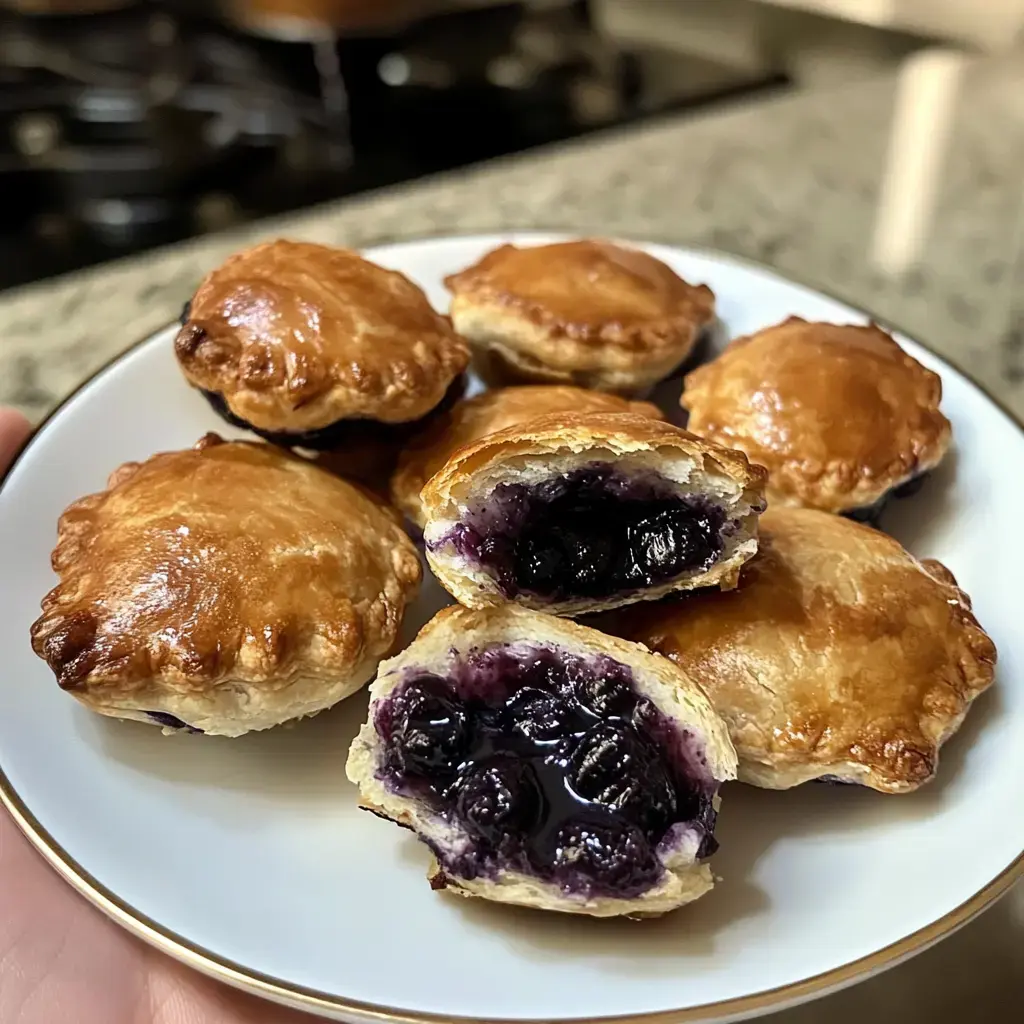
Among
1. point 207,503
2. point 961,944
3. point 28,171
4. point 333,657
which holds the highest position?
point 207,503

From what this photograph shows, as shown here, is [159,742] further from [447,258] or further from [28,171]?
[28,171]

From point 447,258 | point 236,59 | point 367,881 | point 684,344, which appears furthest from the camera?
point 236,59

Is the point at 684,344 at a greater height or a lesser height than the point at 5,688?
greater

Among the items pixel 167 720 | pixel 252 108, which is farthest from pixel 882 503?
pixel 252 108

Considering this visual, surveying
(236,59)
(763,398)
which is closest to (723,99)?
(236,59)

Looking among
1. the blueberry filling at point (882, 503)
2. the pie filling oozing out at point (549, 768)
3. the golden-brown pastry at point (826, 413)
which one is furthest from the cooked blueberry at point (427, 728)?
the blueberry filling at point (882, 503)

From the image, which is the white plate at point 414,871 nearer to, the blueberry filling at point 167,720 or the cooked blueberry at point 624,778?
the blueberry filling at point 167,720
